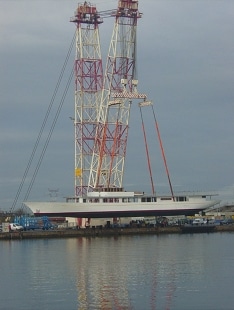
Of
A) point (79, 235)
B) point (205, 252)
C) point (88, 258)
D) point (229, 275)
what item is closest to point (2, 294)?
point (229, 275)

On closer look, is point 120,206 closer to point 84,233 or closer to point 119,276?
point 84,233

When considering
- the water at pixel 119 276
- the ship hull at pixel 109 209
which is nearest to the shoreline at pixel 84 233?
the ship hull at pixel 109 209

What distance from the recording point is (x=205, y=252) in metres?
48.4

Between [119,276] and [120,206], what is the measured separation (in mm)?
39756

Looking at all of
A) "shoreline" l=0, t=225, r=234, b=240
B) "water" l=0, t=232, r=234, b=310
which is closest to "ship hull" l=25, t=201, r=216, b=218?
"shoreline" l=0, t=225, r=234, b=240

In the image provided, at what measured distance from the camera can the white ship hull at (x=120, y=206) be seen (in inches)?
2970

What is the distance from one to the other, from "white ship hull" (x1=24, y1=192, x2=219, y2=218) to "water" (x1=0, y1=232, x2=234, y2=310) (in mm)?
17915

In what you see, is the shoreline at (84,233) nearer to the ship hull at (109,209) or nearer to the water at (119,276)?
the ship hull at (109,209)

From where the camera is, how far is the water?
29688 mm

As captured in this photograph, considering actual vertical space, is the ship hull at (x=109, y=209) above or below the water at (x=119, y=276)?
above

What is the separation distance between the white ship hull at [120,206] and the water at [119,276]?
1792 cm

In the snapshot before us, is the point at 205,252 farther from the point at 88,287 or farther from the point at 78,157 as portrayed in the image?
the point at 78,157

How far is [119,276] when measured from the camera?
120ft

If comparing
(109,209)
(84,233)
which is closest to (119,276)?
(84,233)
